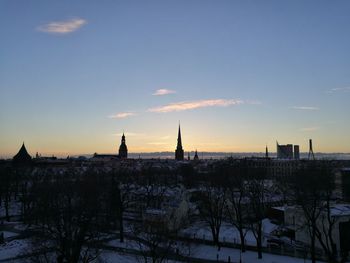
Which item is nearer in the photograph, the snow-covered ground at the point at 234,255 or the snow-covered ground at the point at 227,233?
the snow-covered ground at the point at 234,255

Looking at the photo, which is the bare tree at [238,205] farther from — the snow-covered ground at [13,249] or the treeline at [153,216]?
the snow-covered ground at [13,249]

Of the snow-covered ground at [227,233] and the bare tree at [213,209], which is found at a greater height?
the bare tree at [213,209]

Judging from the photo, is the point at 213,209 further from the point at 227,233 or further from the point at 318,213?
the point at 318,213

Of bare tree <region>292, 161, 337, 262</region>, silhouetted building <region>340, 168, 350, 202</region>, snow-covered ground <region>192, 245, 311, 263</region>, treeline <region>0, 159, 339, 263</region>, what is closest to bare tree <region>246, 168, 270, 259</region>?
treeline <region>0, 159, 339, 263</region>

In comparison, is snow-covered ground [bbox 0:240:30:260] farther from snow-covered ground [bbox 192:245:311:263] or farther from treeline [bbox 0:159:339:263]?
snow-covered ground [bbox 192:245:311:263]

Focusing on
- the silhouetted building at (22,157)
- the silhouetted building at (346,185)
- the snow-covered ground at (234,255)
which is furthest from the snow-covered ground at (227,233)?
the silhouetted building at (22,157)

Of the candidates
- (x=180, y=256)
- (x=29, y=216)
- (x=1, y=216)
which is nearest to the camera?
(x=180, y=256)

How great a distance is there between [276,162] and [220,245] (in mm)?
127890

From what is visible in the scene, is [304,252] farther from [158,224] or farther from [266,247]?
[158,224]

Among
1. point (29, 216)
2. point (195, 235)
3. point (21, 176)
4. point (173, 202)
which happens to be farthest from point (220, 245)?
point (21, 176)

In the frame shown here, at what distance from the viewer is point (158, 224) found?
108ft

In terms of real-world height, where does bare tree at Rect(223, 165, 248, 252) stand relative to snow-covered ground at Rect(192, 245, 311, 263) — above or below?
above

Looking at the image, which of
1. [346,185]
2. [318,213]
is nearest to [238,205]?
[318,213]

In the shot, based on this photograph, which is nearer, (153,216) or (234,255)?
(234,255)
